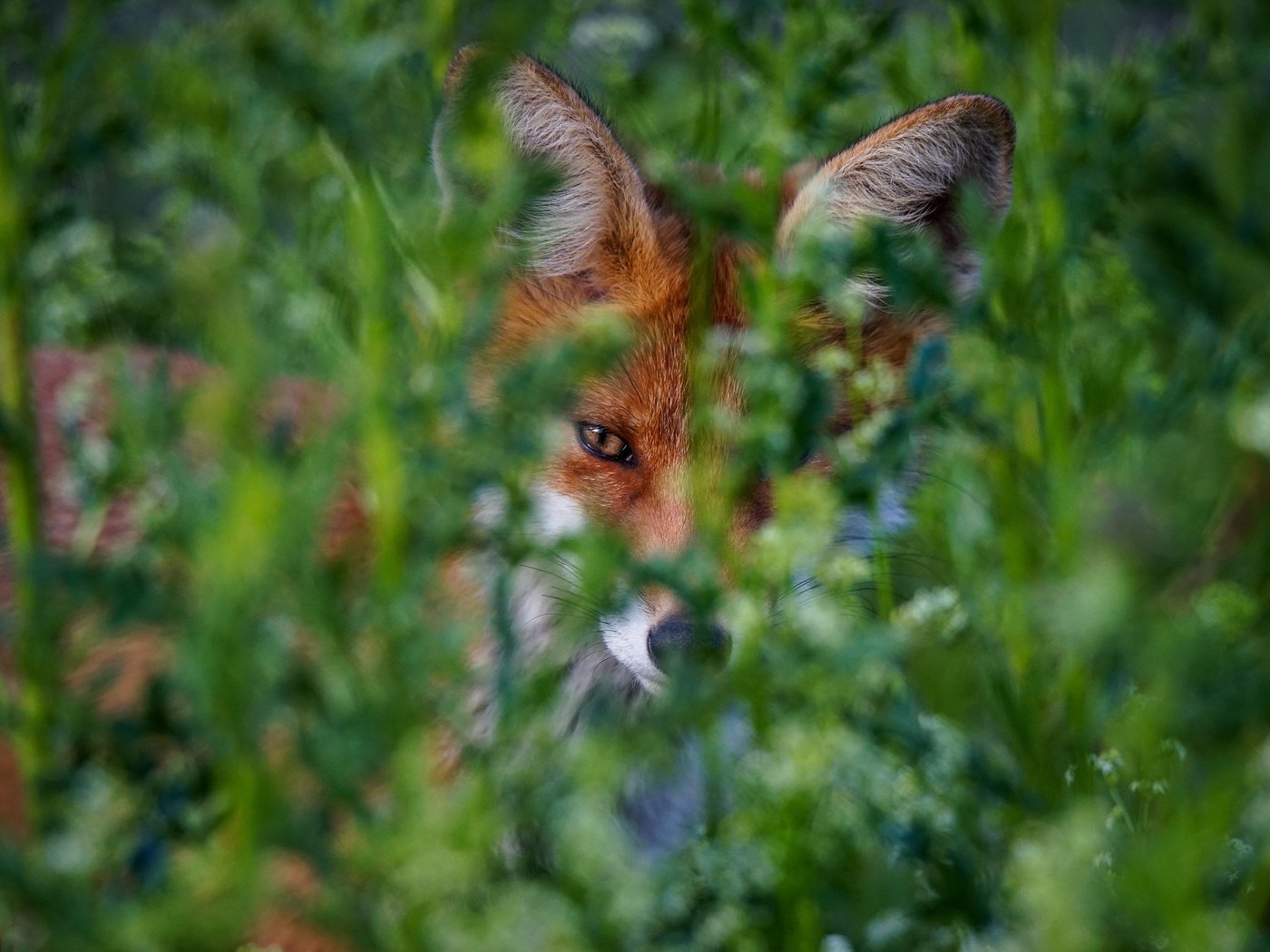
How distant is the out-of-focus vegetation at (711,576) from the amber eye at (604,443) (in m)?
0.57

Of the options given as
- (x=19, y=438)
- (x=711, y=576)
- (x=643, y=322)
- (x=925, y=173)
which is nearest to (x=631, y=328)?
(x=643, y=322)

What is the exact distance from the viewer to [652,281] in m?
3.03

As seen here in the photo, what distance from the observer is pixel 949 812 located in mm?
1856

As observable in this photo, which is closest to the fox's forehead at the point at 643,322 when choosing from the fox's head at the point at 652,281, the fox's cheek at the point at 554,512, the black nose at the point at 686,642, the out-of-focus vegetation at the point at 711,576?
the fox's head at the point at 652,281

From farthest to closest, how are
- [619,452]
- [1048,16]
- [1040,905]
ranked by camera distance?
[619,452] → [1048,16] → [1040,905]

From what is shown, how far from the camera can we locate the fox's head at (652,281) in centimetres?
263

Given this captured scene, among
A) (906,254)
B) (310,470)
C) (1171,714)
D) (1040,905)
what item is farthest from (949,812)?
(310,470)

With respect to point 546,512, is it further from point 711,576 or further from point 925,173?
point 711,576

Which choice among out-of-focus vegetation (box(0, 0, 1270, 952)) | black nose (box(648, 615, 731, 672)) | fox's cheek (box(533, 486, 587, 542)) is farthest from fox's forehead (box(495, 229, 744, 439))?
black nose (box(648, 615, 731, 672))

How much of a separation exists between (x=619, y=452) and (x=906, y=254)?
1.01m

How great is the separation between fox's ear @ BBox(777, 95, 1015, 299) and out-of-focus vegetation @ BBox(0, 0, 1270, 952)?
111 millimetres

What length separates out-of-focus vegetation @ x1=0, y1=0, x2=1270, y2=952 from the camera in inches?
50.4

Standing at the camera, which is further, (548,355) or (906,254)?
(906,254)

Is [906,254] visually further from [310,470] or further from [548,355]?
[310,470]
